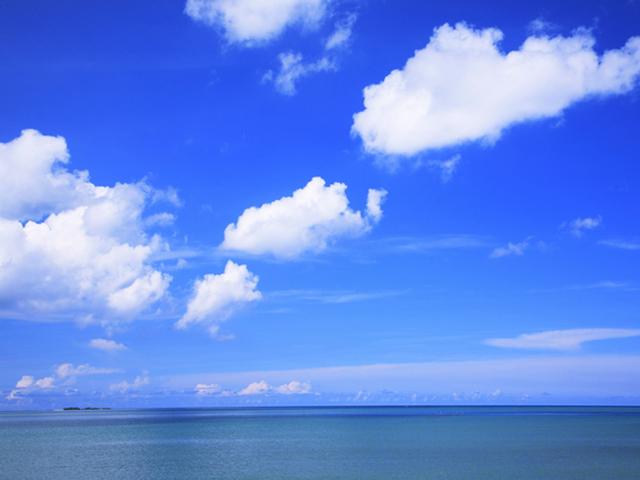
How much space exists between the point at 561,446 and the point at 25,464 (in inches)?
2361

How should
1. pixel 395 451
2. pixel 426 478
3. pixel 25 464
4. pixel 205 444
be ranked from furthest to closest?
pixel 205 444 < pixel 395 451 < pixel 25 464 < pixel 426 478

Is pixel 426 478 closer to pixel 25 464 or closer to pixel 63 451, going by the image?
pixel 25 464

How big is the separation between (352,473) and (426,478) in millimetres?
7082

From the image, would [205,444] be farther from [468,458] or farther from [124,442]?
[468,458]

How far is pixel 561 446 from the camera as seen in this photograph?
79.7 metres

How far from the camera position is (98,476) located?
5666cm

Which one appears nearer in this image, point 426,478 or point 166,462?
point 426,478

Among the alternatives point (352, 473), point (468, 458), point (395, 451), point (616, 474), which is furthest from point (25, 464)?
point (616, 474)

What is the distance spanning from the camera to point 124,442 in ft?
323

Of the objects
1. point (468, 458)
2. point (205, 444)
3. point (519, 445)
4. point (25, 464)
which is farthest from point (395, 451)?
point (25, 464)

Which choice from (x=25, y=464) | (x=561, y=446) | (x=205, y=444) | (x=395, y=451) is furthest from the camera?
(x=205, y=444)

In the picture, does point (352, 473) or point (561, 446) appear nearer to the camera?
point (352, 473)

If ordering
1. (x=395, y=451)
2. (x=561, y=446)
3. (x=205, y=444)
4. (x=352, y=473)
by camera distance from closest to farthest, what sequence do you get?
(x=352, y=473) → (x=395, y=451) → (x=561, y=446) → (x=205, y=444)

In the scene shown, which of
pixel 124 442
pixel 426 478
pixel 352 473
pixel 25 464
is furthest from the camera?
pixel 124 442
